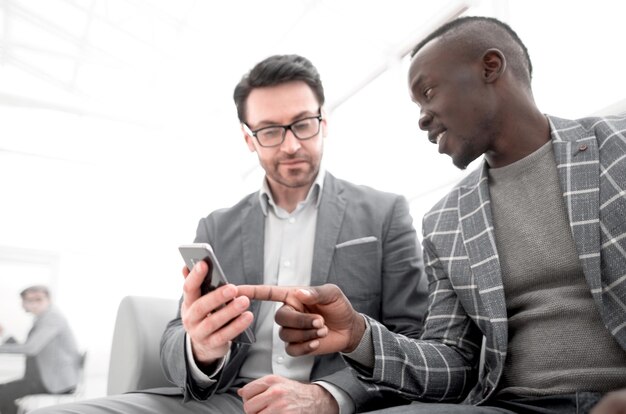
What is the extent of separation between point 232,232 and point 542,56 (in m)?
1.92

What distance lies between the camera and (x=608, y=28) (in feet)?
7.55

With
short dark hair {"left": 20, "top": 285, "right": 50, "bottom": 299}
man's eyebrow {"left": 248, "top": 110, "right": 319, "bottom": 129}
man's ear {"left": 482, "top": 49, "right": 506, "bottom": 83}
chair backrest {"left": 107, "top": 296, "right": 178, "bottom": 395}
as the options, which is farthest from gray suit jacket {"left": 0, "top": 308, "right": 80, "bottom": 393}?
man's ear {"left": 482, "top": 49, "right": 506, "bottom": 83}

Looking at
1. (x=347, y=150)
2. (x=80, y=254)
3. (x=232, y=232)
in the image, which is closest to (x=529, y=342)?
(x=232, y=232)

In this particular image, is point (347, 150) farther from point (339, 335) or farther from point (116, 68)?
point (339, 335)

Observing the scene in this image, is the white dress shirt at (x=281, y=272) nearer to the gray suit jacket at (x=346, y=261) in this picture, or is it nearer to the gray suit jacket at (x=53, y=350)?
the gray suit jacket at (x=346, y=261)

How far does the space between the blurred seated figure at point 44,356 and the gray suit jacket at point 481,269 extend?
10.7 ft

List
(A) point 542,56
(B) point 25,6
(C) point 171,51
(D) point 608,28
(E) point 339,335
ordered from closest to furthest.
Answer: (E) point 339,335 < (D) point 608,28 < (A) point 542,56 < (B) point 25,6 < (C) point 171,51

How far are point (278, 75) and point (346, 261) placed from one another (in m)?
0.65

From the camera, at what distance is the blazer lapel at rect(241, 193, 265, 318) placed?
1400mm

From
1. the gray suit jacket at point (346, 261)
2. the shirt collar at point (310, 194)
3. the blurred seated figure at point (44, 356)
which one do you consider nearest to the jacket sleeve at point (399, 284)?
the gray suit jacket at point (346, 261)

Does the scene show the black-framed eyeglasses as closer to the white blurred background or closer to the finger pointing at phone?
the finger pointing at phone

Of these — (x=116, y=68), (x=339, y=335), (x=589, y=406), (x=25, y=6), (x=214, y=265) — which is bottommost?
(x=589, y=406)

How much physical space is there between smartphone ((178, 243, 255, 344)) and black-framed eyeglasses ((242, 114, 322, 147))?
66 centimetres

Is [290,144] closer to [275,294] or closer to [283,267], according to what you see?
[283,267]
